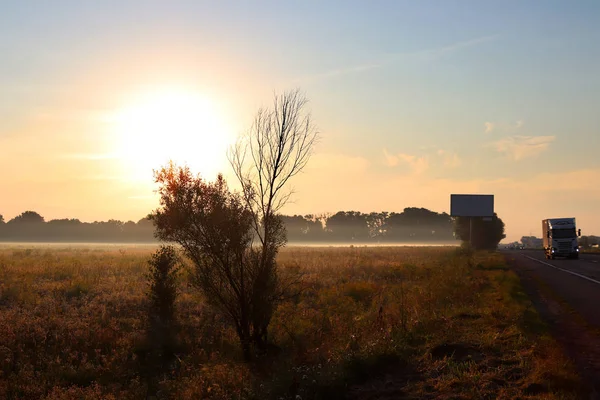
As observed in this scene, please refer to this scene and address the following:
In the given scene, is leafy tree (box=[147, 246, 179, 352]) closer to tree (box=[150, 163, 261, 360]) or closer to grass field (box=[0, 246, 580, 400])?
grass field (box=[0, 246, 580, 400])

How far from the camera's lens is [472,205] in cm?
10500

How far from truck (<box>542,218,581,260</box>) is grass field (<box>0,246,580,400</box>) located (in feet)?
101

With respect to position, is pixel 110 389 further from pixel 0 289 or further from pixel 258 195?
pixel 0 289

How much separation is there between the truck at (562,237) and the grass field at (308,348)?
30646mm

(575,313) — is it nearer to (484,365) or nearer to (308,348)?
(484,365)

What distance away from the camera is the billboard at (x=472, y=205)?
104000 mm

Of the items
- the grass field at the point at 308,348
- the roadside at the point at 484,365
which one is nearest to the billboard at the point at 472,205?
the grass field at the point at 308,348

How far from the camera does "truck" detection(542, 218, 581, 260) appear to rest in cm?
4944

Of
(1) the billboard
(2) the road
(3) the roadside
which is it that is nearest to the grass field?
(3) the roadside

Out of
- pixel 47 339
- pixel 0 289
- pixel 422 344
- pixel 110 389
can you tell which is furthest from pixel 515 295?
pixel 0 289

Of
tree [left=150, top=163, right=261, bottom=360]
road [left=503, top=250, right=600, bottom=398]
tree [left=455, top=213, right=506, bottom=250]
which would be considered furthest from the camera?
tree [left=455, top=213, right=506, bottom=250]

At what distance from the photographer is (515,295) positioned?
744 inches

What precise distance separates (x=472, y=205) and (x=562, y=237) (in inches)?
2166

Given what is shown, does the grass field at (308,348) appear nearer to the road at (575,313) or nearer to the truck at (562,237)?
the road at (575,313)
